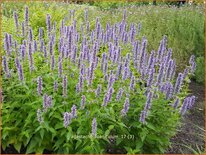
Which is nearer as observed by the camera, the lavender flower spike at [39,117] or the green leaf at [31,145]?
the lavender flower spike at [39,117]

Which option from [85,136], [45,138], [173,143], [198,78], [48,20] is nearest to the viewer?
[85,136]

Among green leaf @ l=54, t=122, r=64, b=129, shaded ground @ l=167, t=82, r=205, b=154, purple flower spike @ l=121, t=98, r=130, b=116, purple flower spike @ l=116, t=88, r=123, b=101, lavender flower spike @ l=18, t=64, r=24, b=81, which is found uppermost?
lavender flower spike @ l=18, t=64, r=24, b=81

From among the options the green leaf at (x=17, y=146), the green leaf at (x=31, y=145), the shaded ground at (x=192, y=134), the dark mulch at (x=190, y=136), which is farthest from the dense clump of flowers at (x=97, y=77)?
the shaded ground at (x=192, y=134)

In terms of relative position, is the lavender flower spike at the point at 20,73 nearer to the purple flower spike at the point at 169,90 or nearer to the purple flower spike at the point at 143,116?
the purple flower spike at the point at 143,116

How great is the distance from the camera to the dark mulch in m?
4.21

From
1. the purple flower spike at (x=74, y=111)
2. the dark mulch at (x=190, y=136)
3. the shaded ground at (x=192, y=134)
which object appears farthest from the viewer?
the shaded ground at (x=192, y=134)

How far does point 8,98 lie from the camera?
11.6 feet

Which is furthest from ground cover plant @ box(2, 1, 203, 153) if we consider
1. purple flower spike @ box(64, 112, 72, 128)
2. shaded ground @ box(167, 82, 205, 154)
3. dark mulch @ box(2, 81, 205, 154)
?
shaded ground @ box(167, 82, 205, 154)

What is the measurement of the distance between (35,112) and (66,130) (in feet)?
1.15

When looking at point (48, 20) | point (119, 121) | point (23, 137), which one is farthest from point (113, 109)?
point (48, 20)

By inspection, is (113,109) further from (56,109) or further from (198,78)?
(198,78)

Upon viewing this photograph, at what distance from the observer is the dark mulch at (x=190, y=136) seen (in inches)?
166

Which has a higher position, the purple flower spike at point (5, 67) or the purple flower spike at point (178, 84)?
the purple flower spike at point (5, 67)

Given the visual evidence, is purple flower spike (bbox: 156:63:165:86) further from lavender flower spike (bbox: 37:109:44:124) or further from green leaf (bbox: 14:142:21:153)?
green leaf (bbox: 14:142:21:153)
